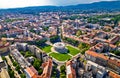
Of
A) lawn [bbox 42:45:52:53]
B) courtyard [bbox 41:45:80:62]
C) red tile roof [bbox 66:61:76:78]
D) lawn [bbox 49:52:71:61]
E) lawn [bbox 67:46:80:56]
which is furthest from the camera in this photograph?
lawn [bbox 42:45:52:53]

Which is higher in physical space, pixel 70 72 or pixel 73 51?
pixel 70 72

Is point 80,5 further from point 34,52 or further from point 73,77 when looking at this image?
point 73,77

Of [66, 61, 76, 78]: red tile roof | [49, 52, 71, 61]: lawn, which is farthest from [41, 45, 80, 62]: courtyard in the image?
[66, 61, 76, 78]: red tile roof

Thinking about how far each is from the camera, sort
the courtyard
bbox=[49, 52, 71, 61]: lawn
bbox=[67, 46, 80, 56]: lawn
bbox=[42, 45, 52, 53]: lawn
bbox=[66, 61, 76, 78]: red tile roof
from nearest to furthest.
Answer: bbox=[66, 61, 76, 78]: red tile roof, bbox=[49, 52, 71, 61]: lawn, the courtyard, bbox=[67, 46, 80, 56]: lawn, bbox=[42, 45, 52, 53]: lawn

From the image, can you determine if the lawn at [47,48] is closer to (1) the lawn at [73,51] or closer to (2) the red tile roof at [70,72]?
(1) the lawn at [73,51]

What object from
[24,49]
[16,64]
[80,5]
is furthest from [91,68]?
[80,5]

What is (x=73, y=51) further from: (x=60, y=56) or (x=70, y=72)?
(x=70, y=72)

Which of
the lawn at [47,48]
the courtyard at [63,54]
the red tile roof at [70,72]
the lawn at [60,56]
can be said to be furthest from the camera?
the lawn at [47,48]

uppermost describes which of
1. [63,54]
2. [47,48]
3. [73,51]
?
[47,48]

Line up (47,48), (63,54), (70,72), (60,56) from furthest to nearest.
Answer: (47,48)
(63,54)
(60,56)
(70,72)

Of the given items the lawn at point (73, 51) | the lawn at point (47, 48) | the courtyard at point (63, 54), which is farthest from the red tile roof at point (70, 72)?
the lawn at point (47, 48)

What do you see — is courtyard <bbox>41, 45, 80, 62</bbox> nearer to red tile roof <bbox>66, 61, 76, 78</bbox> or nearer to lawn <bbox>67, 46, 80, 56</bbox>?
lawn <bbox>67, 46, 80, 56</bbox>

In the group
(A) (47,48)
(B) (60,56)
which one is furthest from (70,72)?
(A) (47,48)
